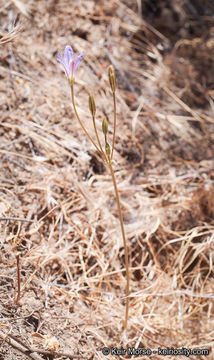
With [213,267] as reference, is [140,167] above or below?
above

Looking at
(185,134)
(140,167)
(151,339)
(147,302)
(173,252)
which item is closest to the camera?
(151,339)

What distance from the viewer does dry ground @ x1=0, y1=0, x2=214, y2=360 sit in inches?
43.4

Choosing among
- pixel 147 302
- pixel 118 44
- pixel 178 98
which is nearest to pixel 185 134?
pixel 178 98

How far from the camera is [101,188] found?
1.46 m

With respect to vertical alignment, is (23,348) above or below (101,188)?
below

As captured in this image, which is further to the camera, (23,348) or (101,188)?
(101,188)

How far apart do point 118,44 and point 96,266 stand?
1223mm

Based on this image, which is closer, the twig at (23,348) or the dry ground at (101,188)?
the twig at (23,348)

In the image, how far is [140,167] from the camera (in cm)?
162

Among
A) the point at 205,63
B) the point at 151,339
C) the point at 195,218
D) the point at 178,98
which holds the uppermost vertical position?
the point at 205,63

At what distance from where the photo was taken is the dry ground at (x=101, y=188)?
110 cm

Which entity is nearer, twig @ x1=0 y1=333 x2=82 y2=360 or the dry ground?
twig @ x1=0 y1=333 x2=82 y2=360

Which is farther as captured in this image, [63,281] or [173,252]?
[173,252]

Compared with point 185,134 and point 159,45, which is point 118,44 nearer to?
point 159,45
